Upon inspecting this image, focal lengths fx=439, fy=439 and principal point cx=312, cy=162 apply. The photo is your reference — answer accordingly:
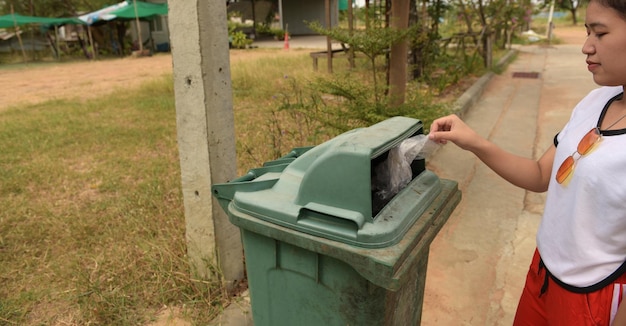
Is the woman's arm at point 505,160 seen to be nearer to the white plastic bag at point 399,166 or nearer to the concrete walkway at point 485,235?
the white plastic bag at point 399,166

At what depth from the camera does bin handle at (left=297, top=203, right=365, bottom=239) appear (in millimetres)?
1192

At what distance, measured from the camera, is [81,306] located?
2.35m

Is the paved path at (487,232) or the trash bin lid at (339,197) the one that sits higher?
the trash bin lid at (339,197)

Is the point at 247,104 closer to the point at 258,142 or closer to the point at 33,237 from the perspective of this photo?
the point at 258,142

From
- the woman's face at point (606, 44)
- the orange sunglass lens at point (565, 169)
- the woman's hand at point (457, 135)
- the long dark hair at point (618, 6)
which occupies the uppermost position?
the long dark hair at point (618, 6)

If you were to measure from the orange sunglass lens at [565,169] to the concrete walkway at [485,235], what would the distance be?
53.1 inches

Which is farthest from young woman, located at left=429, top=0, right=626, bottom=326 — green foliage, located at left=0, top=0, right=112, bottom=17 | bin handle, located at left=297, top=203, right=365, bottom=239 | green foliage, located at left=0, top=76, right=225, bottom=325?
green foliage, located at left=0, top=0, right=112, bottom=17

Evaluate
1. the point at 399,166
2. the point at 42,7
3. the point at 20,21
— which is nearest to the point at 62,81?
the point at 20,21

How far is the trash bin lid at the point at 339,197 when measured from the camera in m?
1.21

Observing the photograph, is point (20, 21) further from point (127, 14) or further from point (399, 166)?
point (399, 166)

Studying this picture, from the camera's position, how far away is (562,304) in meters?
1.31

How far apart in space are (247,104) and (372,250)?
6660 mm

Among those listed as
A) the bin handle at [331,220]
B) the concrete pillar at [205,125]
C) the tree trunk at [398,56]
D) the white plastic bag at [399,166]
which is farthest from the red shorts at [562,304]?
the tree trunk at [398,56]

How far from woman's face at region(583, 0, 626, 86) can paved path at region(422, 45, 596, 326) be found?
1639 mm
